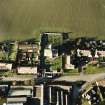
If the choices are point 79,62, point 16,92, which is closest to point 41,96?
point 16,92

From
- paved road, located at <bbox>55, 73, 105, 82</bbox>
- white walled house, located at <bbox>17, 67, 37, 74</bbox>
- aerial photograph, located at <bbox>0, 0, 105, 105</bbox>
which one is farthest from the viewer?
white walled house, located at <bbox>17, 67, 37, 74</bbox>

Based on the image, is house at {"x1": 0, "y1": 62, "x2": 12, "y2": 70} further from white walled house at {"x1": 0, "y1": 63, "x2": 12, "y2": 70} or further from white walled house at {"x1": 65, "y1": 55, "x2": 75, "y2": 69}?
white walled house at {"x1": 65, "y1": 55, "x2": 75, "y2": 69}

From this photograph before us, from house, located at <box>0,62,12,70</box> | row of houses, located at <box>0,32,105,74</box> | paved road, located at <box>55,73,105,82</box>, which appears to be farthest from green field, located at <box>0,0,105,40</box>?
paved road, located at <box>55,73,105,82</box>

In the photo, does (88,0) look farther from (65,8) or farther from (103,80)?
(103,80)

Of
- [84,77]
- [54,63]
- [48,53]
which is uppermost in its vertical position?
[48,53]

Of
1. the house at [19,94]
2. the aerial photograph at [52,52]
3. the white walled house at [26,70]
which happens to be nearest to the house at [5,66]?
the aerial photograph at [52,52]

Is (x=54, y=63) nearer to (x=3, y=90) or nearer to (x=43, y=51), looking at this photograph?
(x=43, y=51)

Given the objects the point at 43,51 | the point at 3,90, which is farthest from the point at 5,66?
the point at 43,51
